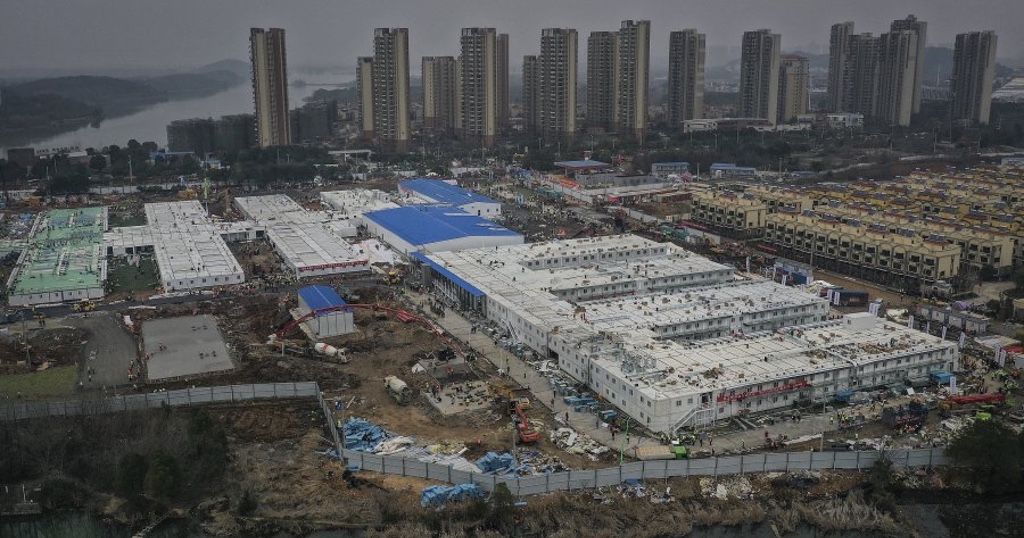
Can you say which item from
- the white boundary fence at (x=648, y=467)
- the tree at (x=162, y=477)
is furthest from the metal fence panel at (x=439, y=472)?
the tree at (x=162, y=477)

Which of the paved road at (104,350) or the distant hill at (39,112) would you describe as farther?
the distant hill at (39,112)

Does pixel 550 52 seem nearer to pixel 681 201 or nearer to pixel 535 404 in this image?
pixel 681 201

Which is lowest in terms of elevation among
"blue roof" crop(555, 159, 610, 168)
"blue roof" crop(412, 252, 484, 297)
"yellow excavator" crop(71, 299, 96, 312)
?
"yellow excavator" crop(71, 299, 96, 312)

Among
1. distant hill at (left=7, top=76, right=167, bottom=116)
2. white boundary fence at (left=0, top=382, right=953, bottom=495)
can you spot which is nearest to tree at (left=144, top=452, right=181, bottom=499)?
white boundary fence at (left=0, top=382, right=953, bottom=495)

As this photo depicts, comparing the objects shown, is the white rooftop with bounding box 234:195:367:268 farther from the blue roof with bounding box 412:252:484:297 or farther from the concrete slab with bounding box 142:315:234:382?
the concrete slab with bounding box 142:315:234:382

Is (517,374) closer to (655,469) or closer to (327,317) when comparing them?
(655,469)

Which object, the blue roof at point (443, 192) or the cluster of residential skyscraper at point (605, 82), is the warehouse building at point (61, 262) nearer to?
the blue roof at point (443, 192)
